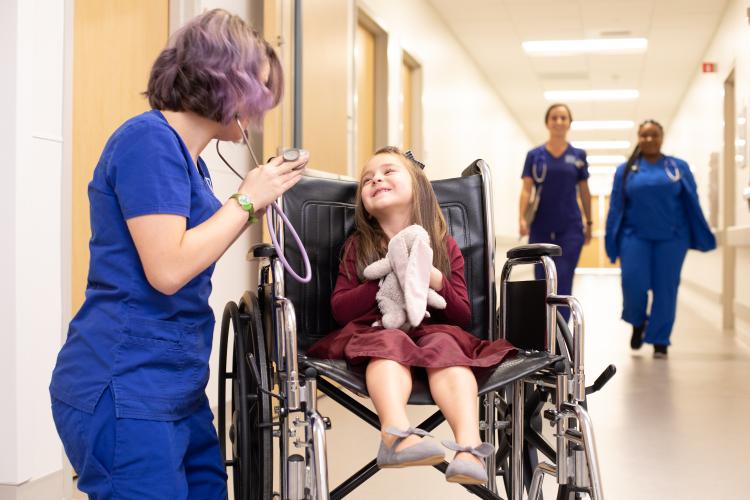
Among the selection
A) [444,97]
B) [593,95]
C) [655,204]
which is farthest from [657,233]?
[593,95]

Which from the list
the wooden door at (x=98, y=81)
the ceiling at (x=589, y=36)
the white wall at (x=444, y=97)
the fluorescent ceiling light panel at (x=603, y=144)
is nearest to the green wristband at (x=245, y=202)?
the wooden door at (x=98, y=81)

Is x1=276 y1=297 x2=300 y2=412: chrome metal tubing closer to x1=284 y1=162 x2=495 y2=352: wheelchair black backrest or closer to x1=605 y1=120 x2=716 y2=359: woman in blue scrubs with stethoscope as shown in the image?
x1=284 y1=162 x2=495 y2=352: wheelchair black backrest

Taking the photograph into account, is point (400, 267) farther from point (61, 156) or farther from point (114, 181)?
point (61, 156)

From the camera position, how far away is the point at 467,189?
2199 millimetres

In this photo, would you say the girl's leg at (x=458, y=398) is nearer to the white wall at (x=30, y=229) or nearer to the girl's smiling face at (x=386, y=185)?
the girl's smiling face at (x=386, y=185)

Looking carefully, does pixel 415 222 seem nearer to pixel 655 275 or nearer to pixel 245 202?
pixel 245 202

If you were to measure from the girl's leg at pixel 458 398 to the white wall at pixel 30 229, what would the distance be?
43.8 inches

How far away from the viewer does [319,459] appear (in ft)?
4.78

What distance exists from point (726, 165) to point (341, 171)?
468 cm

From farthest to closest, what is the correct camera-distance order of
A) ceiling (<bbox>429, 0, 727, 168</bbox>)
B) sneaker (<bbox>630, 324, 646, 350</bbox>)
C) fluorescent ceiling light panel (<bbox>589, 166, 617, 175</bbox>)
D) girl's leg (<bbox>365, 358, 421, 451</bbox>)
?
fluorescent ceiling light panel (<bbox>589, 166, 617, 175</bbox>), ceiling (<bbox>429, 0, 727, 168</bbox>), sneaker (<bbox>630, 324, 646, 350</bbox>), girl's leg (<bbox>365, 358, 421, 451</bbox>)

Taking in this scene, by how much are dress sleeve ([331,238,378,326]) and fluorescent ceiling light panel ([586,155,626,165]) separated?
1806 centimetres

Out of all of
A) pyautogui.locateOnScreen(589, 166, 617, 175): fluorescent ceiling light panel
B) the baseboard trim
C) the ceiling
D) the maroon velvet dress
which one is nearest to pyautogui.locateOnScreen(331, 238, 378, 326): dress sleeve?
the maroon velvet dress

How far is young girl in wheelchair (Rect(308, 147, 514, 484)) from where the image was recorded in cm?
149

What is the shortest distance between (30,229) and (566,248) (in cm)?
325
